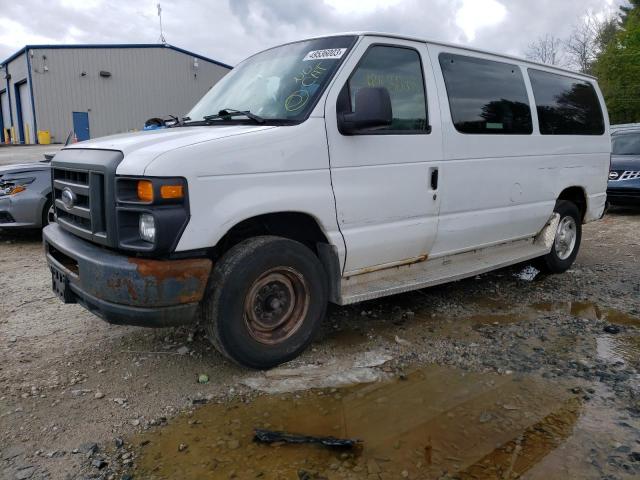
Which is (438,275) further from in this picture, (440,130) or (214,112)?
(214,112)

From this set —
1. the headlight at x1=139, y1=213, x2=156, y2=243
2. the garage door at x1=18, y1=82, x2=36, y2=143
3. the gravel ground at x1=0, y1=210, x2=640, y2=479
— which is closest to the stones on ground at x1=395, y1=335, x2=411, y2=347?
the gravel ground at x1=0, y1=210, x2=640, y2=479

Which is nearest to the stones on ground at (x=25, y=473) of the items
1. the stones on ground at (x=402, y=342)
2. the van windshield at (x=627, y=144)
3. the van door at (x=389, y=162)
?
the van door at (x=389, y=162)

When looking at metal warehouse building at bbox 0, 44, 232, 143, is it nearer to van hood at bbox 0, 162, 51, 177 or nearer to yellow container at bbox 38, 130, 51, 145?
yellow container at bbox 38, 130, 51, 145

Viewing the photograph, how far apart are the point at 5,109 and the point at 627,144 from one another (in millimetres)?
36223

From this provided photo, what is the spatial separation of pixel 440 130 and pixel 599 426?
7.64 feet

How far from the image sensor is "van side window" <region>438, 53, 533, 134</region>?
4.38 m

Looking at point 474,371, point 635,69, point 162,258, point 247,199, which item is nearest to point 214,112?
point 247,199

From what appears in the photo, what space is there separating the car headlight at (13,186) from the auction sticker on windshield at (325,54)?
16.7ft

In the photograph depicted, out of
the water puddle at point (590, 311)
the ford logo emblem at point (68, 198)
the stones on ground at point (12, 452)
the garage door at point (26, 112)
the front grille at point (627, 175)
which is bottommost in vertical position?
the water puddle at point (590, 311)

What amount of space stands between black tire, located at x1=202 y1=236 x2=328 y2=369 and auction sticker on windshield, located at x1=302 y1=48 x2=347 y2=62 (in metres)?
1.34

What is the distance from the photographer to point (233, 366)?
3.65 metres

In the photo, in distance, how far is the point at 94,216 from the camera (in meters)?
3.16

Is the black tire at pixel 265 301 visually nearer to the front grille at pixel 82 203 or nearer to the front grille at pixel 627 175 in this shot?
the front grille at pixel 82 203

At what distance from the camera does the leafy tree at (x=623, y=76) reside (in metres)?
30.1
